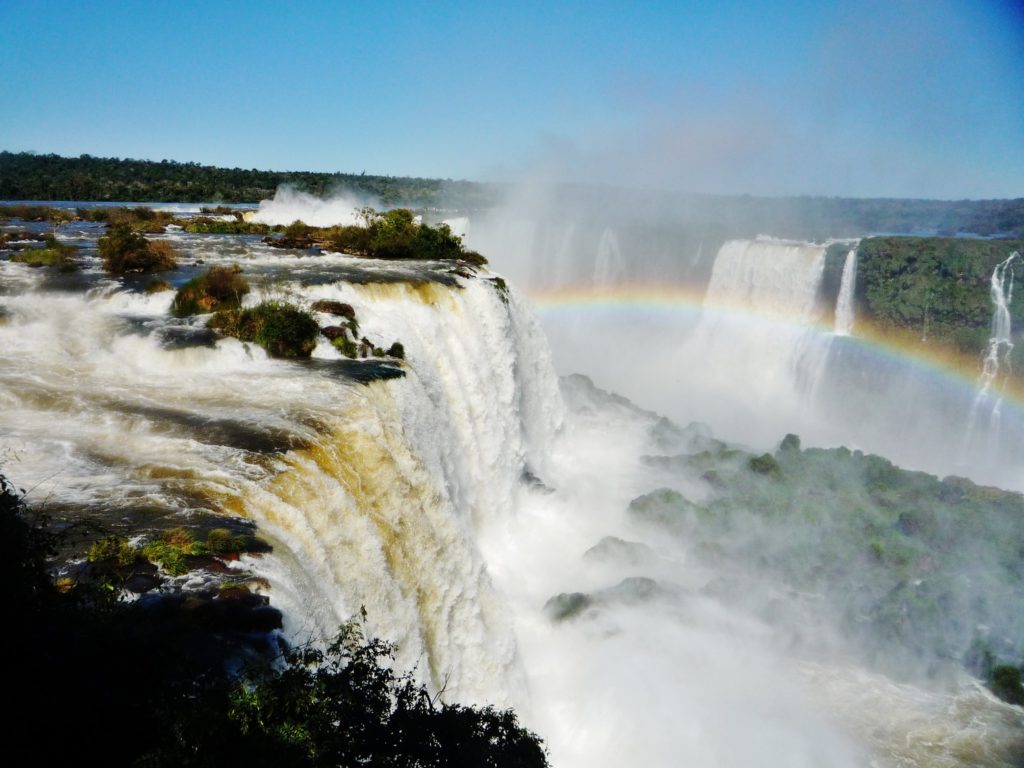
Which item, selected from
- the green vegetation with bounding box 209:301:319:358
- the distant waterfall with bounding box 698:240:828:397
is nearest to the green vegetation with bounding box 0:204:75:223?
the green vegetation with bounding box 209:301:319:358

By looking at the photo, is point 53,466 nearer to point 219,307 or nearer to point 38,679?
point 38,679

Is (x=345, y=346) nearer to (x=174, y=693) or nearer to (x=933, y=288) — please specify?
(x=174, y=693)

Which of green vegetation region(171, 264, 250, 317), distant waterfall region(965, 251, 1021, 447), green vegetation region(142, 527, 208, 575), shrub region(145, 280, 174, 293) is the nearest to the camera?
green vegetation region(142, 527, 208, 575)

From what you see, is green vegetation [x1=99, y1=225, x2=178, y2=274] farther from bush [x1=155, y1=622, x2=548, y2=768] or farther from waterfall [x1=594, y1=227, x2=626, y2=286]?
waterfall [x1=594, y1=227, x2=626, y2=286]

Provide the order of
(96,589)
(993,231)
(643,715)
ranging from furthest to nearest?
(993,231) → (643,715) → (96,589)

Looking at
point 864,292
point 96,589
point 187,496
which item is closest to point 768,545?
point 187,496

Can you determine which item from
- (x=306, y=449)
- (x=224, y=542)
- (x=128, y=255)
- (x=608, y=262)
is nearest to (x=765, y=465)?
(x=306, y=449)

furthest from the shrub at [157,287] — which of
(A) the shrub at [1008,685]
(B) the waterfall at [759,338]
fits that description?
(B) the waterfall at [759,338]
